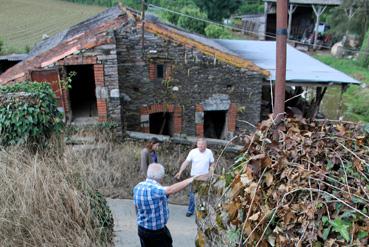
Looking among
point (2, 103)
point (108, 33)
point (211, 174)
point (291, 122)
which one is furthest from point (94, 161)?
point (291, 122)

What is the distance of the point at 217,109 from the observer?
391 inches

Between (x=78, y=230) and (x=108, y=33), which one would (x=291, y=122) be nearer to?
(x=78, y=230)

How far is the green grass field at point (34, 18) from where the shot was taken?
93.1 feet

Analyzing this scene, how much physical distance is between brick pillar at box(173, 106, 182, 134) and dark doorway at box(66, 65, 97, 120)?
9.97 ft

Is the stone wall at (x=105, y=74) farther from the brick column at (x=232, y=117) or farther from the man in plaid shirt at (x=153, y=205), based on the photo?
the man in plaid shirt at (x=153, y=205)

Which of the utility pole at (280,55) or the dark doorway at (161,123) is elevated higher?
the utility pole at (280,55)

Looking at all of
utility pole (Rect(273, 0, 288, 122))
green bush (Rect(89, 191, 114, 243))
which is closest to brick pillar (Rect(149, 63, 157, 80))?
green bush (Rect(89, 191, 114, 243))

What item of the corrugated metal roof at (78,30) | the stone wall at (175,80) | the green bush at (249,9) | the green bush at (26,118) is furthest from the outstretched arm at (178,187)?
the green bush at (249,9)

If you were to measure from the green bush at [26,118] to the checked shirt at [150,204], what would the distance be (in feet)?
7.03

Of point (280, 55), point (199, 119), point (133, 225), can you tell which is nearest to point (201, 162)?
point (133, 225)

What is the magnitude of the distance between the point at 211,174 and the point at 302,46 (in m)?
29.6

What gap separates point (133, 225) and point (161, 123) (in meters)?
5.43

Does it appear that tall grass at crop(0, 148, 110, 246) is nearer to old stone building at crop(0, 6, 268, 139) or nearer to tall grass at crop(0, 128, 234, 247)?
tall grass at crop(0, 128, 234, 247)

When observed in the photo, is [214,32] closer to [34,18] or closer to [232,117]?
[232,117]
